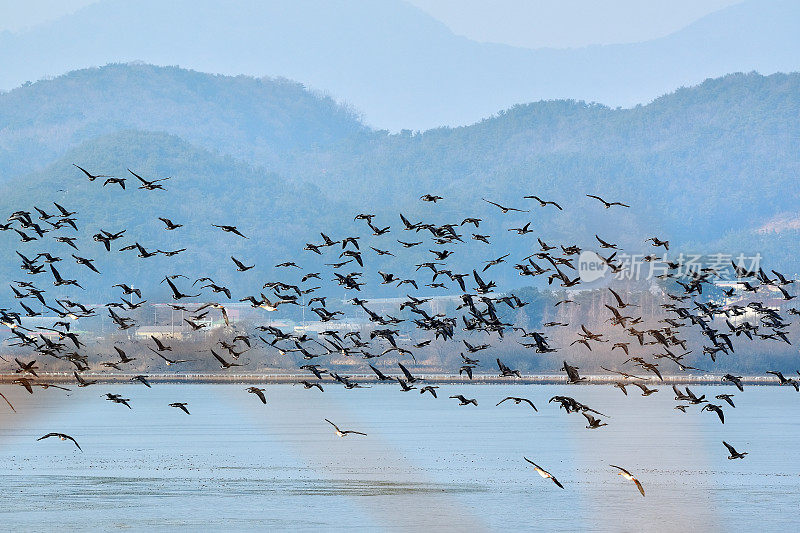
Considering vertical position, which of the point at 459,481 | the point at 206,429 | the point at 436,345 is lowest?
the point at 436,345

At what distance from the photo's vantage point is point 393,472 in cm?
7406

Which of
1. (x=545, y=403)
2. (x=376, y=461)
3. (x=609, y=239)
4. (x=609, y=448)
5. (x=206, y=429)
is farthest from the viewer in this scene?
(x=609, y=239)

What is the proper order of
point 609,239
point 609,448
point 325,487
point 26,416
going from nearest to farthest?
1. point 325,487
2. point 609,448
3. point 26,416
4. point 609,239

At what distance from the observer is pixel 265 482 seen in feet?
228

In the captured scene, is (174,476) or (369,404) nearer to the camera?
(174,476)

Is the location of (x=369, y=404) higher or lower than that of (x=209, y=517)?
lower

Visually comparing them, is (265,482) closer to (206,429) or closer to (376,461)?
(376,461)

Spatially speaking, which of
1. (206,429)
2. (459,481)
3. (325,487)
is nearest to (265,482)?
(325,487)

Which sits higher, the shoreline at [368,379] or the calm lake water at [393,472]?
the calm lake water at [393,472]

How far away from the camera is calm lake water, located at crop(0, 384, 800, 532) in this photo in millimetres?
58000

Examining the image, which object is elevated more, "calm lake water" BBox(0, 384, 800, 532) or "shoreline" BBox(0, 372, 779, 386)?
"calm lake water" BBox(0, 384, 800, 532)

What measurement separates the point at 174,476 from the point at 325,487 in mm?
8151

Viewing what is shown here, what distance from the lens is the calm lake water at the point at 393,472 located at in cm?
5800

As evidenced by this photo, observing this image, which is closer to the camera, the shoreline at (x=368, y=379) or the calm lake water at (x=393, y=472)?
the calm lake water at (x=393, y=472)
